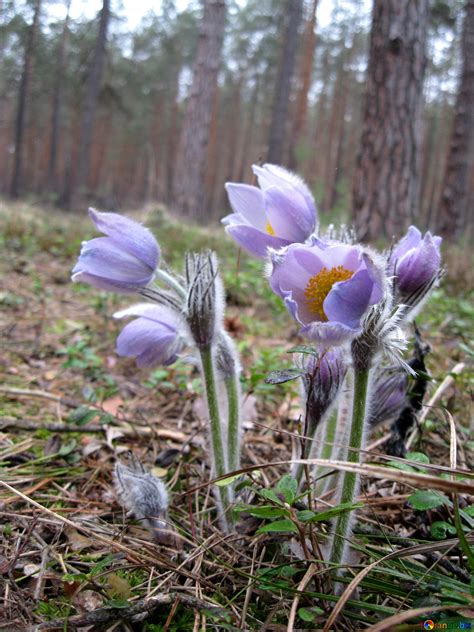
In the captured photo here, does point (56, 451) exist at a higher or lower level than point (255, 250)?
lower

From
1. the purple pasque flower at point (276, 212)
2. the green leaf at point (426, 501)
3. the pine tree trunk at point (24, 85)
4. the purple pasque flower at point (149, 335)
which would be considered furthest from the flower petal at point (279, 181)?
the pine tree trunk at point (24, 85)

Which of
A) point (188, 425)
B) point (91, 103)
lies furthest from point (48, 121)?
point (188, 425)

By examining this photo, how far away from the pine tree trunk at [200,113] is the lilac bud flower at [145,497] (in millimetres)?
8446

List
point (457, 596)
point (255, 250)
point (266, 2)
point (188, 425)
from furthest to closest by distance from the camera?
1. point (266, 2)
2. point (188, 425)
3. point (255, 250)
4. point (457, 596)

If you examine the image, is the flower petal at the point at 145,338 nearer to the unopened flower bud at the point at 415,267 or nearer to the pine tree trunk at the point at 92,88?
the unopened flower bud at the point at 415,267

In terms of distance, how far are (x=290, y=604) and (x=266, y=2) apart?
75.0 feet

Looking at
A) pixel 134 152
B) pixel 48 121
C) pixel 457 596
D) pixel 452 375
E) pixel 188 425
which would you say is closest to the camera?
pixel 457 596

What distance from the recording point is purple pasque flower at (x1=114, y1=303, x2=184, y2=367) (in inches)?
50.0

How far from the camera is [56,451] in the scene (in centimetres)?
156

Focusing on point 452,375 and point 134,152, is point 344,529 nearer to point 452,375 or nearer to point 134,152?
point 452,375

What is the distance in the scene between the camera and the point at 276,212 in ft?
3.54

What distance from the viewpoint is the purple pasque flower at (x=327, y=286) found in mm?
856

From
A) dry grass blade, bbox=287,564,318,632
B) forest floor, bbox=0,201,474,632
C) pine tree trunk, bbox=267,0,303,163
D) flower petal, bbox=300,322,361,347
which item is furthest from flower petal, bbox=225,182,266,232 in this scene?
pine tree trunk, bbox=267,0,303,163

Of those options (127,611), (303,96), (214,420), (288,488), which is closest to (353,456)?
(288,488)
